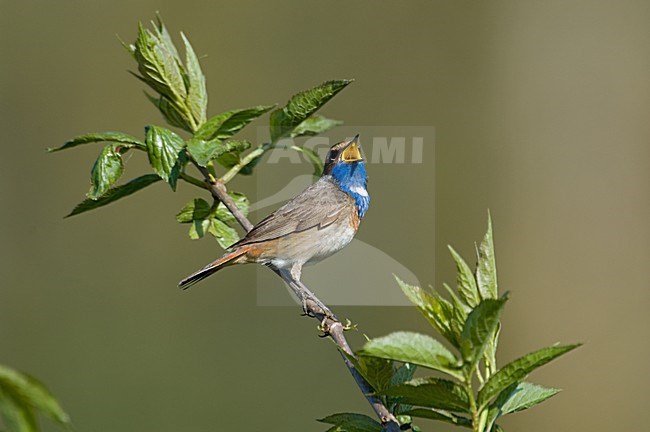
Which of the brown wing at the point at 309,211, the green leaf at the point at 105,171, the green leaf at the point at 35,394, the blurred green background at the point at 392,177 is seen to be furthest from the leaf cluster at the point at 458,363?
the blurred green background at the point at 392,177

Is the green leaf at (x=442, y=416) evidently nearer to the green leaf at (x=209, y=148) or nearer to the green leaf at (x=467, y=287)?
the green leaf at (x=467, y=287)

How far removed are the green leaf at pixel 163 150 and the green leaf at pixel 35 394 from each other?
1058 millimetres

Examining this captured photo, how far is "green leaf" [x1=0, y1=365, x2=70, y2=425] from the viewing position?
0.74 metres

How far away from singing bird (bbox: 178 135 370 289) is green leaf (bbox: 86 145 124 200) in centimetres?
141

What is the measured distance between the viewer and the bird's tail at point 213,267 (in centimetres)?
286

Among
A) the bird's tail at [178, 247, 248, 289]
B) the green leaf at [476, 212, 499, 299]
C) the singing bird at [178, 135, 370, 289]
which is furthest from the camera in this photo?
the singing bird at [178, 135, 370, 289]

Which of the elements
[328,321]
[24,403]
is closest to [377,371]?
[24,403]

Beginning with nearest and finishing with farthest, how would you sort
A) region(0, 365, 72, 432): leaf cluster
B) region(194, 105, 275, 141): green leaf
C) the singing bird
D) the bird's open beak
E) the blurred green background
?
region(0, 365, 72, 432): leaf cluster, region(194, 105, 275, 141): green leaf, the singing bird, the bird's open beak, the blurred green background

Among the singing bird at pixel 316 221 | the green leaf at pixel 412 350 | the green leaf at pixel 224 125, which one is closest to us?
the green leaf at pixel 412 350

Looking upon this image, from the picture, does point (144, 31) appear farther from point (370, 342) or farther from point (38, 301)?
point (38, 301)

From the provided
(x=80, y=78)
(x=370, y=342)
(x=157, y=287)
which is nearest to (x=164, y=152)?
(x=370, y=342)

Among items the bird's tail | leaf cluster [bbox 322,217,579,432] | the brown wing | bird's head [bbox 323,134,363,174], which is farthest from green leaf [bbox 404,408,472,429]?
bird's head [bbox 323,134,363,174]

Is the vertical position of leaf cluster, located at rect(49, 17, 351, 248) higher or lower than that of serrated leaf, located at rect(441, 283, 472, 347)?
higher

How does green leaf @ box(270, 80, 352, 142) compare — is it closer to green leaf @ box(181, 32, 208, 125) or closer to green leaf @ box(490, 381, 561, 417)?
green leaf @ box(181, 32, 208, 125)
